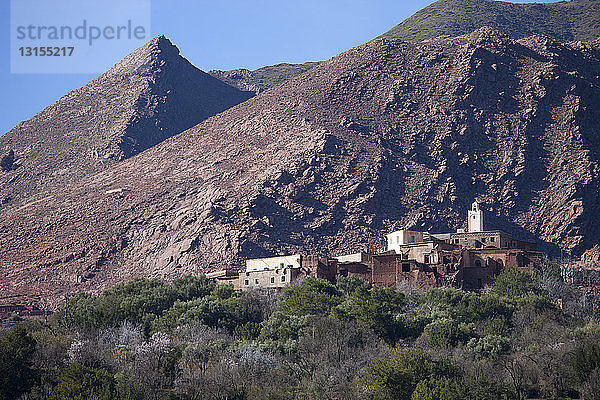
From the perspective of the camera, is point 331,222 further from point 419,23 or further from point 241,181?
point 419,23

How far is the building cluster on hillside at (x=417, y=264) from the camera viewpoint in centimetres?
8000

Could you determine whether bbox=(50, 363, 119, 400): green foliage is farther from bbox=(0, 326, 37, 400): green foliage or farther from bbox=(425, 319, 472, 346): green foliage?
bbox=(425, 319, 472, 346): green foliage

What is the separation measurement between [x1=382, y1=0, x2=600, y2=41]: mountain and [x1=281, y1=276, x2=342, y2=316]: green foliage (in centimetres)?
9512

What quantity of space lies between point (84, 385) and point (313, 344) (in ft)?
50.2

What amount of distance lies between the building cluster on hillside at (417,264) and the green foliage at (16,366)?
24.5m

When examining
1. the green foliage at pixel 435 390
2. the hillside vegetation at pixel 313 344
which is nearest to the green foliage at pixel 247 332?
the hillside vegetation at pixel 313 344

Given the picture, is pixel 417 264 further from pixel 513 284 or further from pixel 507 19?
pixel 507 19

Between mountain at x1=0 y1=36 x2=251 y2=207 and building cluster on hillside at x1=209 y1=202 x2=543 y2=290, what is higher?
mountain at x1=0 y1=36 x2=251 y2=207

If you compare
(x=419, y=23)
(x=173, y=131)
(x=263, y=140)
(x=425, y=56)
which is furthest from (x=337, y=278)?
(x=419, y=23)

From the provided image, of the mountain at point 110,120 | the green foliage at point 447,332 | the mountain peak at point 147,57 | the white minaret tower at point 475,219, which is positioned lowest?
the green foliage at point 447,332

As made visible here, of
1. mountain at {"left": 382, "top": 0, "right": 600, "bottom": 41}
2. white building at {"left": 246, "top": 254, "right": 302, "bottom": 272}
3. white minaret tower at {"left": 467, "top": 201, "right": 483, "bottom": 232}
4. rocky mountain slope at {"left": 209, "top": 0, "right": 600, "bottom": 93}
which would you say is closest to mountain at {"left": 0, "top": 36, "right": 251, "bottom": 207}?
rocky mountain slope at {"left": 209, "top": 0, "right": 600, "bottom": 93}

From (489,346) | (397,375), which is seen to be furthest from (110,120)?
(397,375)

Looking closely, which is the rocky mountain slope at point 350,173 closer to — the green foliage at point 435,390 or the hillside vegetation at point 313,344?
the hillside vegetation at point 313,344

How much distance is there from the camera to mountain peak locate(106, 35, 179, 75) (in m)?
167
